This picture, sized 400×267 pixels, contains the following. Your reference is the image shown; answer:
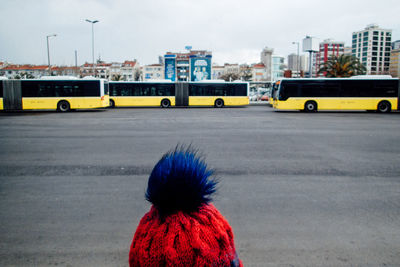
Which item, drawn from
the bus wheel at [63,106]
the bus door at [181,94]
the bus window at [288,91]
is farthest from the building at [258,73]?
the bus wheel at [63,106]

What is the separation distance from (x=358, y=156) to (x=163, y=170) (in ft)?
28.1

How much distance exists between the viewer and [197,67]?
62531mm

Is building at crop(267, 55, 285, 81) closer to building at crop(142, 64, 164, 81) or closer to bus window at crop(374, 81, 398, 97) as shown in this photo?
building at crop(142, 64, 164, 81)

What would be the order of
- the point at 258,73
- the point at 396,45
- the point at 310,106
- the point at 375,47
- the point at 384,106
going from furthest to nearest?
the point at 396,45 → the point at 375,47 → the point at 258,73 → the point at 310,106 → the point at 384,106

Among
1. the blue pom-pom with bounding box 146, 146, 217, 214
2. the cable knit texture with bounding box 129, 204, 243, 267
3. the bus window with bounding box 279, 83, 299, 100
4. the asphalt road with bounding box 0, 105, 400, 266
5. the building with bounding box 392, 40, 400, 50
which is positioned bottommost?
the asphalt road with bounding box 0, 105, 400, 266

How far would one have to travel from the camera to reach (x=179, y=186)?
1.09 m

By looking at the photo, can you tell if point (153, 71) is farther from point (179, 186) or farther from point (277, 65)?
point (179, 186)

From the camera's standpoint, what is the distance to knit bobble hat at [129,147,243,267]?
1.02 metres

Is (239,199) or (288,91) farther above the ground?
(288,91)

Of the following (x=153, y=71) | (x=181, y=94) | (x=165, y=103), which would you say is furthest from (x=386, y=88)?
(x=153, y=71)

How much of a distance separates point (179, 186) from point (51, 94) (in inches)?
1061

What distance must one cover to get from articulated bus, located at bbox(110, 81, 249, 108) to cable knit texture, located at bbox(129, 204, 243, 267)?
3047 cm

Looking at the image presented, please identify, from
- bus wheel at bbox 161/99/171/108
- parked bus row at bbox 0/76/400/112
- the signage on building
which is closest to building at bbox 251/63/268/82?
the signage on building

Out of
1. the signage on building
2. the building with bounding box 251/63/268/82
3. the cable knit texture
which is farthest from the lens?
the building with bounding box 251/63/268/82
